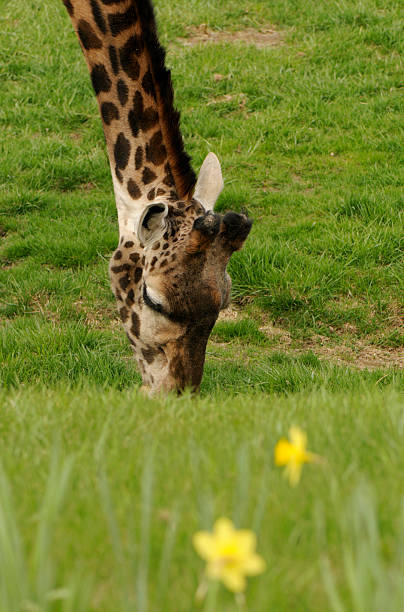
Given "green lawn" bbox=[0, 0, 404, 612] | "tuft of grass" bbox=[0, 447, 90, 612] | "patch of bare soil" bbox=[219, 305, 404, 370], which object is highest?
"tuft of grass" bbox=[0, 447, 90, 612]

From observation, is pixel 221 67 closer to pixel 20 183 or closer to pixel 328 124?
pixel 328 124

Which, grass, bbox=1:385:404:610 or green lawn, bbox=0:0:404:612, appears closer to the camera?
grass, bbox=1:385:404:610

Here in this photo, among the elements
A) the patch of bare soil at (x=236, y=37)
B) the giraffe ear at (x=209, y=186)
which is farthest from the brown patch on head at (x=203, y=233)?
the patch of bare soil at (x=236, y=37)

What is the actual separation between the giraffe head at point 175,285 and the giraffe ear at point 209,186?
33 cm

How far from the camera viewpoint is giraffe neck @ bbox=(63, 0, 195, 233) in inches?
249

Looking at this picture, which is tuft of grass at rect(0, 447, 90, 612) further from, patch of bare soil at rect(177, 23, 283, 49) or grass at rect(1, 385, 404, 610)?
Result: patch of bare soil at rect(177, 23, 283, 49)

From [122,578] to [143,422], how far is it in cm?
162

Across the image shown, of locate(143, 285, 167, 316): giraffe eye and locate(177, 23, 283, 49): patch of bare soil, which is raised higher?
locate(143, 285, 167, 316): giraffe eye

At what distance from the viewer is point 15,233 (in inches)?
404

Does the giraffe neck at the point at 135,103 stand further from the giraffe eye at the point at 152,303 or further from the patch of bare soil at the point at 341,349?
the patch of bare soil at the point at 341,349

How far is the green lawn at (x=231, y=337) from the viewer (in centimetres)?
170

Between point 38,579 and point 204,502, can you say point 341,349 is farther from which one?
point 38,579

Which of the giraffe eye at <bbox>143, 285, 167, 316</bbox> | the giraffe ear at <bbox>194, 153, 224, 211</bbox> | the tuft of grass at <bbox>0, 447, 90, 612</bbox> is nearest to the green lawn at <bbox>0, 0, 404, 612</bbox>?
the tuft of grass at <bbox>0, 447, 90, 612</bbox>

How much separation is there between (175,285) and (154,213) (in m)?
0.71
